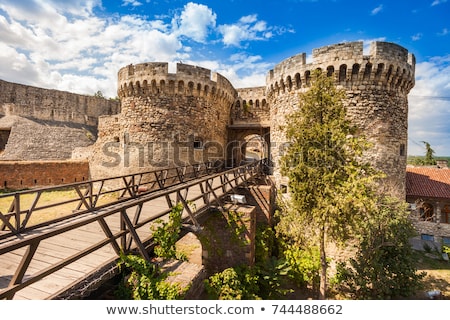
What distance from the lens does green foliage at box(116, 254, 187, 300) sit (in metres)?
3.44

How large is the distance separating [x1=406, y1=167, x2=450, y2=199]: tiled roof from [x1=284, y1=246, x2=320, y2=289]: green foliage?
10061 mm

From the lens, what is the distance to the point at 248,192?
35.2ft

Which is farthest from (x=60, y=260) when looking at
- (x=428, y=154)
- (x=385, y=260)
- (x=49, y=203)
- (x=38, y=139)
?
(x=428, y=154)

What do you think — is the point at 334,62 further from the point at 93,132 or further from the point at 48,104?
the point at 48,104

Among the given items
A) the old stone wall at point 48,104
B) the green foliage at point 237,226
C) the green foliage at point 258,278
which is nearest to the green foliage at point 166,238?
Answer: the green foliage at point 258,278

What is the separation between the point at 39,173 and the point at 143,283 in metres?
15.7

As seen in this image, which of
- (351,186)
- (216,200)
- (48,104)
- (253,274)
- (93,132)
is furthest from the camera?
(93,132)

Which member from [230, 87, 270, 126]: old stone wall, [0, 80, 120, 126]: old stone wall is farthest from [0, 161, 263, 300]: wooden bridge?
[0, 80, 120, 126]: old stone wall

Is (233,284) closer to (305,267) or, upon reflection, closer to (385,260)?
(305,267)

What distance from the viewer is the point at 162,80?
40.2 feet

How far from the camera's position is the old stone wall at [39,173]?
1377 centimetres

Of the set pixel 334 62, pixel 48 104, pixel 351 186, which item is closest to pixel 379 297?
pixel 351 186

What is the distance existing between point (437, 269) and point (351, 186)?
417 inches
